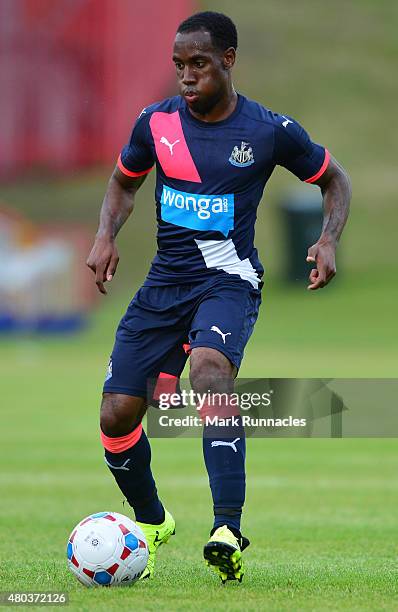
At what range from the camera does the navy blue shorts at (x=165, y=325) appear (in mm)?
6422

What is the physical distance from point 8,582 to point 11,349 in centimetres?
2019

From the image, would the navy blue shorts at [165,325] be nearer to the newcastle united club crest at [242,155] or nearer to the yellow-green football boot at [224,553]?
the newcastle united club crest at [242,155]

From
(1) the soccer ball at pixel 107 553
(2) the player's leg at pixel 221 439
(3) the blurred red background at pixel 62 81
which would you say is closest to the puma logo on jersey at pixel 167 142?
(2) the player's leg at pixel 221 439

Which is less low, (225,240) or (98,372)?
(98,372)

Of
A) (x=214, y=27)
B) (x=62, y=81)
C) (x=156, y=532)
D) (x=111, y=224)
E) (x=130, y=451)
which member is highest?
(x=62, y=81)

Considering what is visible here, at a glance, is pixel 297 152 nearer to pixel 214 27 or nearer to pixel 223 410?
pixel 214 27

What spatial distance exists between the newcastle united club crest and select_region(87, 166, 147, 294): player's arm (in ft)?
2.14

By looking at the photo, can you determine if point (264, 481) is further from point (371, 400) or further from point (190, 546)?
point (371, 400)

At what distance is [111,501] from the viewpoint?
9.82m

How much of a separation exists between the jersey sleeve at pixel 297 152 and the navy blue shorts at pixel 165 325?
0.66 m

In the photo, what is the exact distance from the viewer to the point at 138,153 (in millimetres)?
6809

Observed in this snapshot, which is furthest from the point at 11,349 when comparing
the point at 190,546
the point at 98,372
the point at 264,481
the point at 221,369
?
the point at 221,369

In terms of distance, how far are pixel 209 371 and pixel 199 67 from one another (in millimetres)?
1482

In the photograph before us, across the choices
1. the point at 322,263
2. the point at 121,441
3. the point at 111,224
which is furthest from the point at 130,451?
the point at 322,263
